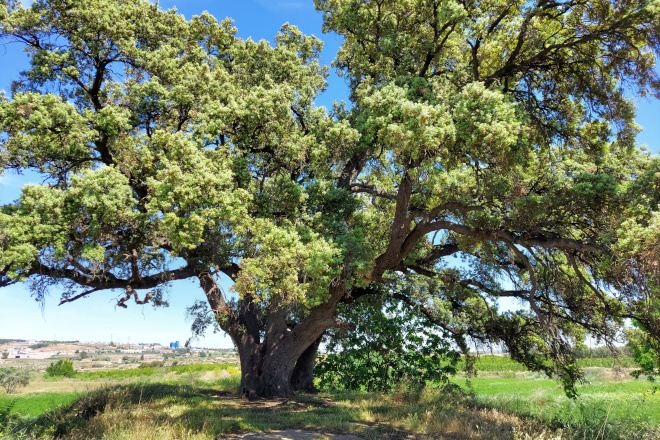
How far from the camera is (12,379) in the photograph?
75.6 ft

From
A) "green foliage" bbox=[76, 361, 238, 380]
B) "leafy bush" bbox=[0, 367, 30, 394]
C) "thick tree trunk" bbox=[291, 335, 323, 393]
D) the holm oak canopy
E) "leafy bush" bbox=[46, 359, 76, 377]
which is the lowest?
"green foliage" bbox=[76, 361, 238, 380]

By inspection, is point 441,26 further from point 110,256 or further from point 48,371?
point 48,371

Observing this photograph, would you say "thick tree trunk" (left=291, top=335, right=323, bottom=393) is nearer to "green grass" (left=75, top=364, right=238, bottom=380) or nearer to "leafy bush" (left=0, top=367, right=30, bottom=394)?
"leafy bush" (left=0, top=367, right=30, bottom=394)

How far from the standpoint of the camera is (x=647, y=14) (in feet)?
26.3

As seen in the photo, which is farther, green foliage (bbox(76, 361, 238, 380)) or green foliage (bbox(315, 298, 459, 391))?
green foliage (bbox(76, 361, 238, 380))

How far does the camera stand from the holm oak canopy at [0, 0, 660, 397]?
28.9 feet

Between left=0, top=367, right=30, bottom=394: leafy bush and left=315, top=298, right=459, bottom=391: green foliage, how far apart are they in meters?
19.2

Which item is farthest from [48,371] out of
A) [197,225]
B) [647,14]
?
[647,14]

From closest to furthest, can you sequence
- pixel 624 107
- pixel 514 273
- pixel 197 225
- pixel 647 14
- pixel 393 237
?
pixel 647 14
pixel 197 225
pixel 624 107
pixel 393 237
pixel 514 273

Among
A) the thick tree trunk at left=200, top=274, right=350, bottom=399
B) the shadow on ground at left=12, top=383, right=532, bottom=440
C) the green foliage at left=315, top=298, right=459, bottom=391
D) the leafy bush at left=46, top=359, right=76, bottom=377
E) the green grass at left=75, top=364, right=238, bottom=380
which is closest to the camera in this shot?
the shadow on ground at left=12, top=383, right=532, bottom=440

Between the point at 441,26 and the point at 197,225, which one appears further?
the point at 441,26

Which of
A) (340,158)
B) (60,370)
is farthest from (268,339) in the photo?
(60,370)

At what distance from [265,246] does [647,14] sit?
32.0 feet

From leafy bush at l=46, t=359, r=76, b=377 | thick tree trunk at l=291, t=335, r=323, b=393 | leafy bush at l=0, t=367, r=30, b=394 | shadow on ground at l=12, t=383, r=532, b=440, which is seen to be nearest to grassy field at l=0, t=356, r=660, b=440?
shadow on ground at l=12, t=383, r=532, b=440
